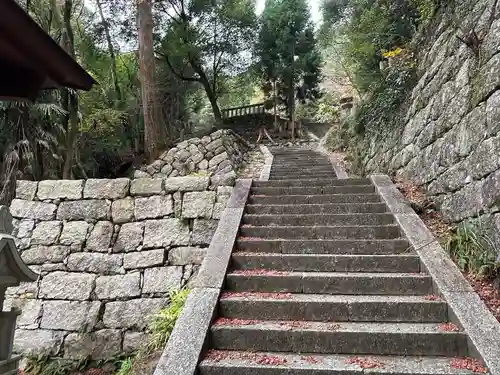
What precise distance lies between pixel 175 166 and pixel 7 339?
6.89 meters

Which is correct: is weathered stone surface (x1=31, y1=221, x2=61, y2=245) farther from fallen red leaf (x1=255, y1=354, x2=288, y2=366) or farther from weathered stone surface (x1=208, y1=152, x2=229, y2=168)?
weathered stone surface (x1=208, y1=152, x2=229, y2=168)

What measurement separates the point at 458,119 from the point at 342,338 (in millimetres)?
2741

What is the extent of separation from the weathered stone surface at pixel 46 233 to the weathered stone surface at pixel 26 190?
40 centimetres

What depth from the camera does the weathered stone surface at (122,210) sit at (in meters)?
4.81

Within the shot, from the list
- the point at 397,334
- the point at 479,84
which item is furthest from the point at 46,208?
the point at 479,84

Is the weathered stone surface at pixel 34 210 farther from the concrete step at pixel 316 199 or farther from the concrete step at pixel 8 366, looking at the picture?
the concrete step at pixel 8 366

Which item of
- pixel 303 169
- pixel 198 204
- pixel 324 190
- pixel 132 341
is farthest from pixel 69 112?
pixel 324 190

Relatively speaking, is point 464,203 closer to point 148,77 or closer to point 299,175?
point 299,175

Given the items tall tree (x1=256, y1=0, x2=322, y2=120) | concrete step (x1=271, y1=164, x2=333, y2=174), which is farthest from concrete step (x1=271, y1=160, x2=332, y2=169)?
tall tree (x1=256, y1=0, x2=322, y2=120)

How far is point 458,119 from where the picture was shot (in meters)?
4.20

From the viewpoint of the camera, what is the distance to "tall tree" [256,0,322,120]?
15586 millimetres

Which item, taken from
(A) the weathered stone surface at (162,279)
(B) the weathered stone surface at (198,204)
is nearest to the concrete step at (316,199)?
(B) the weathered stone surface at (198,204)

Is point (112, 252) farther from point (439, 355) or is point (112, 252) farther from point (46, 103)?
point (46, 103)

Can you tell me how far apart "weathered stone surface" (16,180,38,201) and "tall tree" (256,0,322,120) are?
12226mm
